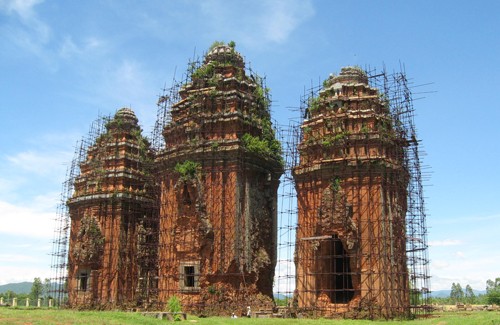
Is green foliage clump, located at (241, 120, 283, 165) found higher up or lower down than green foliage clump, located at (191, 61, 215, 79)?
lower down

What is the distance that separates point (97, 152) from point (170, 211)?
1189cm

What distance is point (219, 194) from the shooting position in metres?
34.6

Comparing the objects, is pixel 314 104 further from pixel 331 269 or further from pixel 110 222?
pixel 110 222

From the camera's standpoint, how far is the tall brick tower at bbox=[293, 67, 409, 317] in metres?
29.9

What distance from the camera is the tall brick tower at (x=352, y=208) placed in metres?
29.9

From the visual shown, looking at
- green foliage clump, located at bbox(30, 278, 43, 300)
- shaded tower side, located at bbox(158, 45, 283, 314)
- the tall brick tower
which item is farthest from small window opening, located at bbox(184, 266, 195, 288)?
green foliage clump, located at bbox(30, 278, 43, 300)

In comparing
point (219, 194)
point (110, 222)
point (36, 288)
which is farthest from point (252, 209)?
point (36, 288)

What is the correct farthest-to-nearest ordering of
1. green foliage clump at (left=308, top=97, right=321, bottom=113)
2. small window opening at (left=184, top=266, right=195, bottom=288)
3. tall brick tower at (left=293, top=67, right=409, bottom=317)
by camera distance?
small window opening at (left=184, top=266, right=195, bottom=288)
green foliage clump at (left=308, top=97, right=321, bottom=113)
tall brick tower at (left=293, top=67, right=409, bottom=317)

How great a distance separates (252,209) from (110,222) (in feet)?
39.7

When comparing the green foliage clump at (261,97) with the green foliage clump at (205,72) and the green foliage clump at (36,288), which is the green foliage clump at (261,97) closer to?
the green foliage clump at (205,72)

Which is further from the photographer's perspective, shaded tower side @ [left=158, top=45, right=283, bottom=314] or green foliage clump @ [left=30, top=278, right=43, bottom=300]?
green foliage clump @ [left=30, top=278, right=43, bottom=300]

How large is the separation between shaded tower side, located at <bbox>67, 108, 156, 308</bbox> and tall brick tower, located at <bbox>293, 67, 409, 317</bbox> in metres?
14.8

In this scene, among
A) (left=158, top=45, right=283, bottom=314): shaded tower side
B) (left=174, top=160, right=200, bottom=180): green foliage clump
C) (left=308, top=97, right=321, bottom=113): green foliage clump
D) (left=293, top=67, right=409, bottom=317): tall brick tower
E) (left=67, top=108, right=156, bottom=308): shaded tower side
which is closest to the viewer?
(left=293, top=67, right=409, bottom=317): tall brick tower

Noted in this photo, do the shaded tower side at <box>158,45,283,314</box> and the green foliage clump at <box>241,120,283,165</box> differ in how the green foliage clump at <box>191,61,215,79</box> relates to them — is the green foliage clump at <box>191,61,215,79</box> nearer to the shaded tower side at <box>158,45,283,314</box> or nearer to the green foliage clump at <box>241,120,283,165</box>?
the shaded tower side at <box>158,45,283,314</box>
